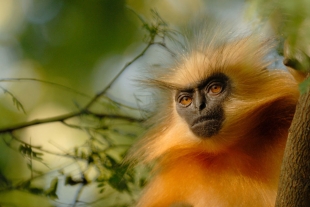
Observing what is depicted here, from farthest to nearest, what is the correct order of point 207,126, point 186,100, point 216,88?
point 186,100 → point 216,88 → point 207,126

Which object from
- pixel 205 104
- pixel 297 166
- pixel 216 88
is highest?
pixel 216 88

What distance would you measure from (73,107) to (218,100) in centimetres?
155

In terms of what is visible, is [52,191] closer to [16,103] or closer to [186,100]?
[16,103]

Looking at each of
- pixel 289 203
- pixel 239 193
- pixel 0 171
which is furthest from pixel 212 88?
pixel 0 171

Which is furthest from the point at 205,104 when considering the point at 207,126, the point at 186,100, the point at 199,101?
the point at 186,100

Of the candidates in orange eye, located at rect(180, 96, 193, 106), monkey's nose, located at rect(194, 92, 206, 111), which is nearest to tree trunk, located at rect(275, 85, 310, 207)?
monkey's nose, located at rect(194, 92, 206, 111)

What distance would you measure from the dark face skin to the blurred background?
58 cm

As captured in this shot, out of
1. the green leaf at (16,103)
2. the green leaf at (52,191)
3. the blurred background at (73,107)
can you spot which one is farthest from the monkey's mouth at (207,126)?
the green leaf at (16,103)

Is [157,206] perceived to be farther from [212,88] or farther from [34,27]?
[34,27]

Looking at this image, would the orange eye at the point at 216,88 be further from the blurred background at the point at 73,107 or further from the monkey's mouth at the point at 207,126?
the blurred background at the point at 73,107

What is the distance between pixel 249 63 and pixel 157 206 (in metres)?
1.49

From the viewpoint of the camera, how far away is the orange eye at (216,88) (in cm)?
389

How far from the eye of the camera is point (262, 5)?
1115 mm

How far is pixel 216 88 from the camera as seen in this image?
12.8 feet
